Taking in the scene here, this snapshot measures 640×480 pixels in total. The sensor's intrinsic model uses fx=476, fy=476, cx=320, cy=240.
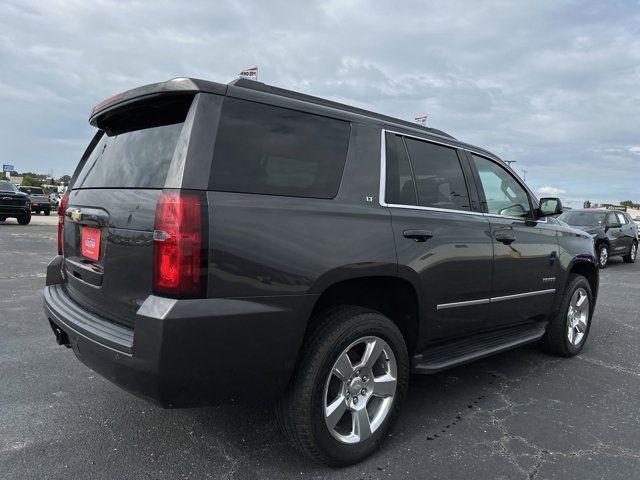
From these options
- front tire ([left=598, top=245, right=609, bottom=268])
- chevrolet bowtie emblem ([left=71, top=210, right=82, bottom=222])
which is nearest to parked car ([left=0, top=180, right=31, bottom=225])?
chevrolet bowtie emblem ([left=71, top=210, right=82, bottom=222])

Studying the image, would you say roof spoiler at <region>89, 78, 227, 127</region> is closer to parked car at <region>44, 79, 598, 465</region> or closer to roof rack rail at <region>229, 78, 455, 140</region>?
parked car at <region>44, 79, 598, 465</region>

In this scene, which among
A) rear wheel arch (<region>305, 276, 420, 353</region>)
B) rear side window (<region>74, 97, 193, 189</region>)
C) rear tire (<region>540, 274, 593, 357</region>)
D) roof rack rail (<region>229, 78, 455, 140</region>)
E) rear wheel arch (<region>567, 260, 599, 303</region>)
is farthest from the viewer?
rear wheel arch (<region>567, 260, 599, 303</region>)

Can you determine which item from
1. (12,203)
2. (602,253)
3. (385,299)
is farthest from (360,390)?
(12,203)

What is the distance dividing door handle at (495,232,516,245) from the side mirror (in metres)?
0.76

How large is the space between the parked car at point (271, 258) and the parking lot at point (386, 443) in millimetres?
347

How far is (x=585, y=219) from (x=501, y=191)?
1133cm

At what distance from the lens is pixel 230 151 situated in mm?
2240

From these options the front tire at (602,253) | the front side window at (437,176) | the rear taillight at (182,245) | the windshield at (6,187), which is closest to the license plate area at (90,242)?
the rear taillight at (182,245)

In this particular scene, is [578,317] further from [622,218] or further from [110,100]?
[622,218]

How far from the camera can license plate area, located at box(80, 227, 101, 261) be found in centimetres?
257

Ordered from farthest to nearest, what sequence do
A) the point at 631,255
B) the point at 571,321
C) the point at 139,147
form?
1. the point at 631,255
2. the point at 571,321
3. the point at 139,147

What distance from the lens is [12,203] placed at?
720 inches

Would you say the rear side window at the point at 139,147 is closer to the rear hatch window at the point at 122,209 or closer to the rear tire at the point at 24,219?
the rear hatch window at the point at 122,209

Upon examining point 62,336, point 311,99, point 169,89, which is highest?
point 311,99
